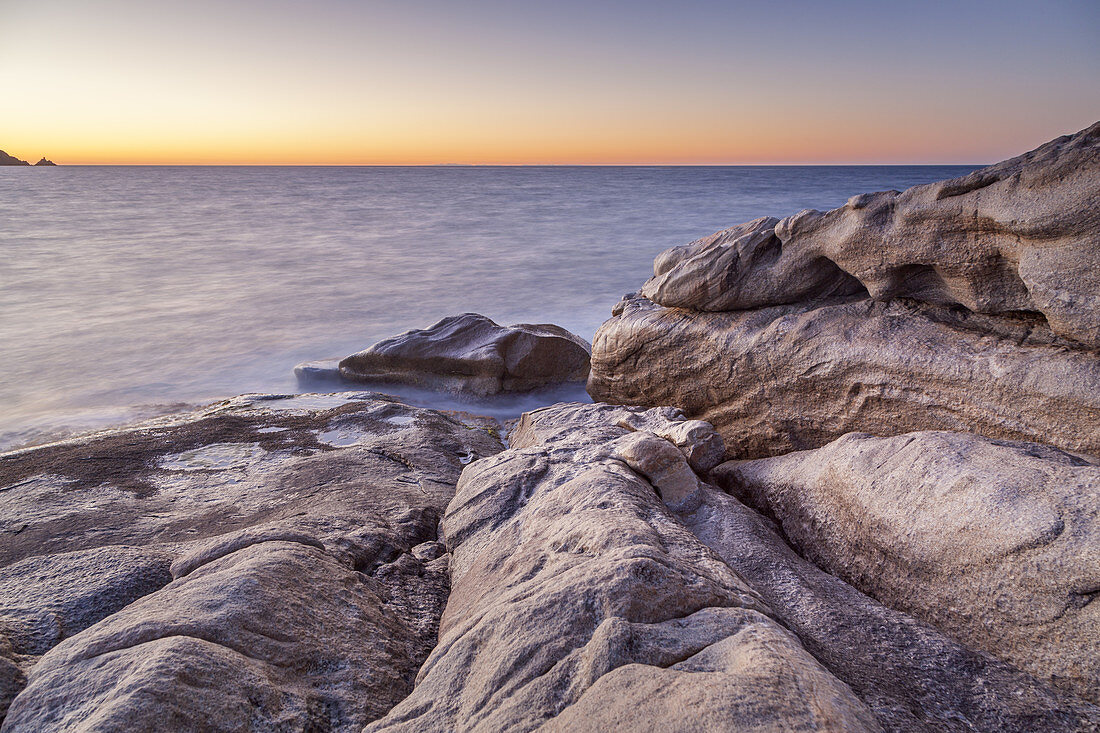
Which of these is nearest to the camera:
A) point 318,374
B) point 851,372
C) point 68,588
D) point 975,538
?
point 975,538

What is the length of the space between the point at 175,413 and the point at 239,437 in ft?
8.56

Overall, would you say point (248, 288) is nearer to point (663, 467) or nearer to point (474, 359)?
point (474, 359)

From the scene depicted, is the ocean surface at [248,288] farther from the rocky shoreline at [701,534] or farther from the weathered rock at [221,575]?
the rocky shoreline at [701,534]

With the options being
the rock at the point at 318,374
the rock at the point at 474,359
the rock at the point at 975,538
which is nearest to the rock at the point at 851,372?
the rock at the point at 975,538

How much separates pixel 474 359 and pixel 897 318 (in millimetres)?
4544

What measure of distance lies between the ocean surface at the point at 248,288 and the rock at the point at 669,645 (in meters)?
4.37

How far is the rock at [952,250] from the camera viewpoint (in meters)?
2.94

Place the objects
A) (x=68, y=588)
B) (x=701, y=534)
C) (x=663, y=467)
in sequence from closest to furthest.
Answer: (x=68, y=588)
(x=701, y=534)
(x=663, y=467)

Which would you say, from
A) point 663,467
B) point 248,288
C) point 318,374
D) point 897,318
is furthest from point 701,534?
point 248,288

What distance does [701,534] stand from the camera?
10.3ft

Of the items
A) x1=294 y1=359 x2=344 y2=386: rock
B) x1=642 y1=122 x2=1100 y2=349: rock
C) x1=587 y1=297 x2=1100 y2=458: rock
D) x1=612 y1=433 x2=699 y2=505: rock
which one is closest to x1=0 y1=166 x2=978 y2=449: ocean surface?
x1=294 y1=359 x2=344 y2=386: rock

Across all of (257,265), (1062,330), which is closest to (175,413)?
(1062,330)

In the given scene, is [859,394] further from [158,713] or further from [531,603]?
[158,713]

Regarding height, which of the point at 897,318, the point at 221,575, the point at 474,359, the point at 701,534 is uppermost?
the point at 897,318
